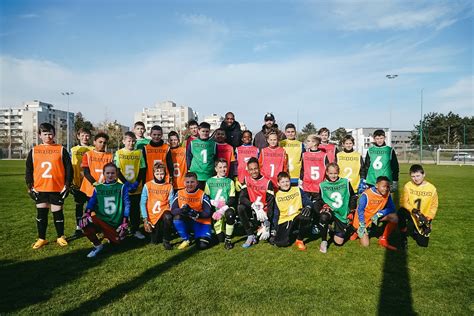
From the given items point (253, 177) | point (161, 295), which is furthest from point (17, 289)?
point (253, 177)

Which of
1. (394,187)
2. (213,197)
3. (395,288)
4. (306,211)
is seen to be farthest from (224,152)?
(395,288)

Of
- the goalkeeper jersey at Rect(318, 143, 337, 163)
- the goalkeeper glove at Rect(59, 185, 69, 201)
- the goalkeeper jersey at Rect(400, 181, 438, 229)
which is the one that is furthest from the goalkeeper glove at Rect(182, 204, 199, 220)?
the goalkeeper jersey at Rect(400, 181, 438, 229)

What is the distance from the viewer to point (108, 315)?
311cm

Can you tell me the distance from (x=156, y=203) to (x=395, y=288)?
392 centimetres

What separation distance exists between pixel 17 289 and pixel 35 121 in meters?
117

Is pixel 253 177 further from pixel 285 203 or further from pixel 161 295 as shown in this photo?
pixel 161 295

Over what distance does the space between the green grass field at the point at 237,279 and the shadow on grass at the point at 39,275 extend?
1 cm

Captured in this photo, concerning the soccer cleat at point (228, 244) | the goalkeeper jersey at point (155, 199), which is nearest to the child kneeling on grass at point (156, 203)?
the goalkeeper jersey at point (155, 199)

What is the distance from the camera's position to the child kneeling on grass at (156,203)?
5512 millimetres

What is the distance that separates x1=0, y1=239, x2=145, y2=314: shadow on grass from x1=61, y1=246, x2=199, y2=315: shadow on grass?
540mm

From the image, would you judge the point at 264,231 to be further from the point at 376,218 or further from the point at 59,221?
the point at 59,221

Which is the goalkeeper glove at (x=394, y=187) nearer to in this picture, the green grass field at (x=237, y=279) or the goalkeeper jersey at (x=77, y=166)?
the green grass field at (x=237, y=279)

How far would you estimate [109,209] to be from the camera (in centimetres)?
538

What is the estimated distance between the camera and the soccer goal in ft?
119
